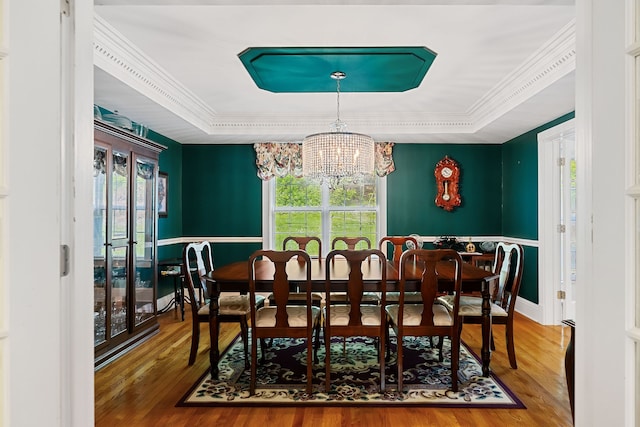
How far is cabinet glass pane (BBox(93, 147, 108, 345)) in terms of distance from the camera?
3.14 metres

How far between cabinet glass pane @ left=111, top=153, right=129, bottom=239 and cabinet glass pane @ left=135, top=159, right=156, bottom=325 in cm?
15

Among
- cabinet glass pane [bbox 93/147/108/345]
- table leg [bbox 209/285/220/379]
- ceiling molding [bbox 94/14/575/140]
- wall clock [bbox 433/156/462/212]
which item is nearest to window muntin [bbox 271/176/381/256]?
wall clock [bbox 433/156/462/212]

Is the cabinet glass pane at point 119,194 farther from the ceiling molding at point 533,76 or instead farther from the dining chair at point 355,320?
the ceiling molding at point 533,76

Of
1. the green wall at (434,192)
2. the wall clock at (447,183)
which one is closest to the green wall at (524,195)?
the green wall at (434,192)

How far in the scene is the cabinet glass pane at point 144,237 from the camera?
12.4ft

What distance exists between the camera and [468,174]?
5.70 m

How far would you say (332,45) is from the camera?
10.2 ft

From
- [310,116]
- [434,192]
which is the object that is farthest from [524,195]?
[310,116]

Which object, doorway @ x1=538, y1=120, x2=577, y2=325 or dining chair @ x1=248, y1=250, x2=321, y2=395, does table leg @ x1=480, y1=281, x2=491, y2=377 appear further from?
doorway @ x1=538, y1=120, x2=577, y2=325

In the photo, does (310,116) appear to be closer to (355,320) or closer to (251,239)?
(251,239)

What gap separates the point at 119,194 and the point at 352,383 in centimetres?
242

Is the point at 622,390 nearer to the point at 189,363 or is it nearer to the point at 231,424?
the point at 231,424

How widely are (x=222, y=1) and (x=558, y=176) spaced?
4.11 metres

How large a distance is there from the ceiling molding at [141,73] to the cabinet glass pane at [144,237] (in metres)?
0.65
